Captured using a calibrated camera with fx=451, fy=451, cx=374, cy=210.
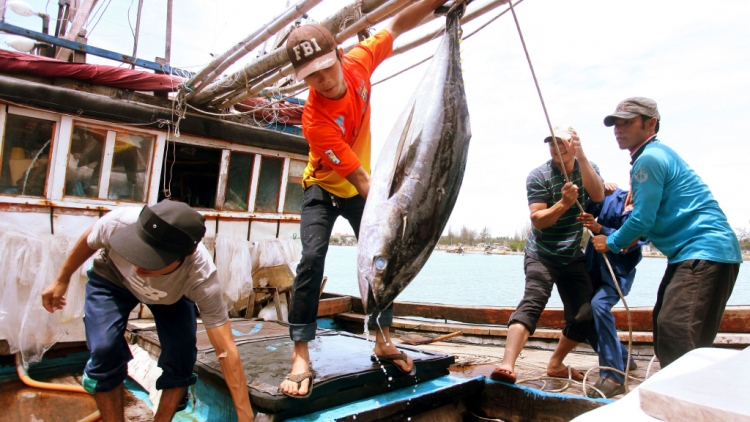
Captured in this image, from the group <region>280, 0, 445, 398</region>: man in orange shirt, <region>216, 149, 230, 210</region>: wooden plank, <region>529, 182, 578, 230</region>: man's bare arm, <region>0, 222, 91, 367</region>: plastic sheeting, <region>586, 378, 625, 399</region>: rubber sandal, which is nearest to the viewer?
<region>280, 0, 445, 398</region>: man in orange shirt

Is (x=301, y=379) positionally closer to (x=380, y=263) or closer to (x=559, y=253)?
(x=380, y=263)

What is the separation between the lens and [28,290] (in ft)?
15.7

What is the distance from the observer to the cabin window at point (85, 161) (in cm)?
533

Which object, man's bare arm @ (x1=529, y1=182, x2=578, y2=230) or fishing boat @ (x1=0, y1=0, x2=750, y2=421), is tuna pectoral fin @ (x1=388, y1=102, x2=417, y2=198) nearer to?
fishing boat @ (x1=0, y1=0, x2=750, y2=421)

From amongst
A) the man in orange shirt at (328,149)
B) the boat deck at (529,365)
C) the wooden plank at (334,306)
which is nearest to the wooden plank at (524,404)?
the boat deck at (529,365)

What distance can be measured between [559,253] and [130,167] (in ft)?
17.1

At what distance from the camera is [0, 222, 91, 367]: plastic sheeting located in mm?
4574

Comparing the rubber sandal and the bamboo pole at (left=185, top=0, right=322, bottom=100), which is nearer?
the rubber sandal

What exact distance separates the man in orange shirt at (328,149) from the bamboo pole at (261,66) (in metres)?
1.50

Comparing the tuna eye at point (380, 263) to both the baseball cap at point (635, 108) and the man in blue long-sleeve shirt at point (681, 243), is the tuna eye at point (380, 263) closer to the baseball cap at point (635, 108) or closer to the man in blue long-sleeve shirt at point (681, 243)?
the man in blue long-sleeve shirt at point (681, 243)

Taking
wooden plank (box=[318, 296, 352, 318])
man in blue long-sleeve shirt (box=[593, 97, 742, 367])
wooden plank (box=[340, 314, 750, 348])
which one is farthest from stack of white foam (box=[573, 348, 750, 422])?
wooden plank (box=[318, 296, 352, 318])

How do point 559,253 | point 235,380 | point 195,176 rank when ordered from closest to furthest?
point 235,380, point 559,253, point 195,176

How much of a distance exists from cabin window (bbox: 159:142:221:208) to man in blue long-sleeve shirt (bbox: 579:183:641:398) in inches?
211

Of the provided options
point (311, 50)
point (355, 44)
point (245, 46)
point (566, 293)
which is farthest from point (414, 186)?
point (245, 46)
